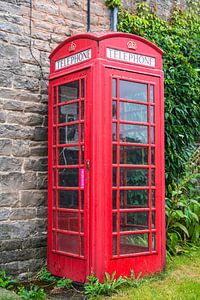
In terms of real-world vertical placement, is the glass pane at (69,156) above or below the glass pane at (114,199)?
above

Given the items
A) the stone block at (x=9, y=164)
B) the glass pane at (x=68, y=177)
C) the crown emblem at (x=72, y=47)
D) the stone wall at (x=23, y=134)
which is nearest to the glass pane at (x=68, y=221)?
the glass pane at (x=68, y=177)

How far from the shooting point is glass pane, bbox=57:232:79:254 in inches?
198

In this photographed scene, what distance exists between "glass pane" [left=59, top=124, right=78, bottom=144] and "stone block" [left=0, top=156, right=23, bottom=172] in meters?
0.59

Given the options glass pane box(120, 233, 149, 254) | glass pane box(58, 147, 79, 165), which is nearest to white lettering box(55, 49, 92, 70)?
glass pane box(58, 147, 79, 165)

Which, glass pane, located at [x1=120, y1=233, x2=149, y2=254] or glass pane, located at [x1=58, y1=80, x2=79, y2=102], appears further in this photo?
glass pane, located at [x1=58, y1=80, x2=79, y2=102]

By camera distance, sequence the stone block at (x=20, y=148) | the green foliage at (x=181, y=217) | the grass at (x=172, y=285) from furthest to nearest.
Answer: the green foliage at (x=181, y=217) < the stone block at (x=20, y=148) < the grass at (x=172, y=285)

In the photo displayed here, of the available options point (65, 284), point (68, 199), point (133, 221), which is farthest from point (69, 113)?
point (65, 284)

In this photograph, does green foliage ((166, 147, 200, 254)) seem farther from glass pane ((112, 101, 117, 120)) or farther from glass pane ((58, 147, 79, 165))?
glass pane ((112, 101, 117, 120))

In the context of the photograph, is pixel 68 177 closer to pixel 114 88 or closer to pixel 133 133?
pixel 133 133

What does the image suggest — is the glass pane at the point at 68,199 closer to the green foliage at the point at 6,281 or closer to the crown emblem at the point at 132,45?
the green foliage at the point at 6,281

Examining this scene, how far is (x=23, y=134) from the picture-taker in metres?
5.56

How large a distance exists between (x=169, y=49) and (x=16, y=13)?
10.1ft

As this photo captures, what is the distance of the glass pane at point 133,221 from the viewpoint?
197 inches

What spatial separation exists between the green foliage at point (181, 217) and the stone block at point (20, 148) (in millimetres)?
2297
